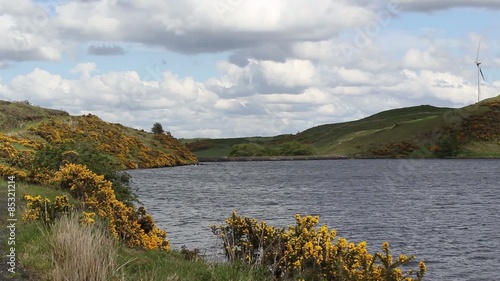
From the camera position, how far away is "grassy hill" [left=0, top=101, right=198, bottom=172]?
72062 mm

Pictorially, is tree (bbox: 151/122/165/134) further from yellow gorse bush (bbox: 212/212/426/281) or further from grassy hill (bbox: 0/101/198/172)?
yellow gorse bush (bbox: 212/212/426/281)

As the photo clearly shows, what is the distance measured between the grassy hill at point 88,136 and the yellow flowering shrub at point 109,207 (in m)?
11.8

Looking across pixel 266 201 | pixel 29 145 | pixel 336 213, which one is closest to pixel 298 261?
pixel 336 213

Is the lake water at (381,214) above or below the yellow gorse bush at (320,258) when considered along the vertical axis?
below

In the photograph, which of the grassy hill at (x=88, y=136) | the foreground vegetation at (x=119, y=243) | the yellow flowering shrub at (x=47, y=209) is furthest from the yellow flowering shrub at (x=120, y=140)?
the yellow flowering shrub at (x=47, y=209)

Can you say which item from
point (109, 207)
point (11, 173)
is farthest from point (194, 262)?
point (11, 173)

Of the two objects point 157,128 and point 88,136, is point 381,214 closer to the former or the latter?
point 88,136

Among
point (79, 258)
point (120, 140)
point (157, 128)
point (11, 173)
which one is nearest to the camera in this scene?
point (79, 258)

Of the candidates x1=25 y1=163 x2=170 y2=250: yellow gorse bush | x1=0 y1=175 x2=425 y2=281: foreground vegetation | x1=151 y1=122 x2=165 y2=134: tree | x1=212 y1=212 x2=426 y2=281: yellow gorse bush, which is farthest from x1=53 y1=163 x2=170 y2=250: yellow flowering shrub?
x1=151 y1=122 x2=165 y2=134: tree

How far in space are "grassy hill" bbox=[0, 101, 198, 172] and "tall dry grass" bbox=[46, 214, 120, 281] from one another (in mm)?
24457

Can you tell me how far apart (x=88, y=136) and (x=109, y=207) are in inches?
3299

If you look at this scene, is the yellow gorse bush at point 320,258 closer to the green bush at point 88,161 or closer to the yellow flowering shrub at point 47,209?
the yellow flowering shrub at point 47,209

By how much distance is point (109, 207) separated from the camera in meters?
20.0

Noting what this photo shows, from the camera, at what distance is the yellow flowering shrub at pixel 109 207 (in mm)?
19125
